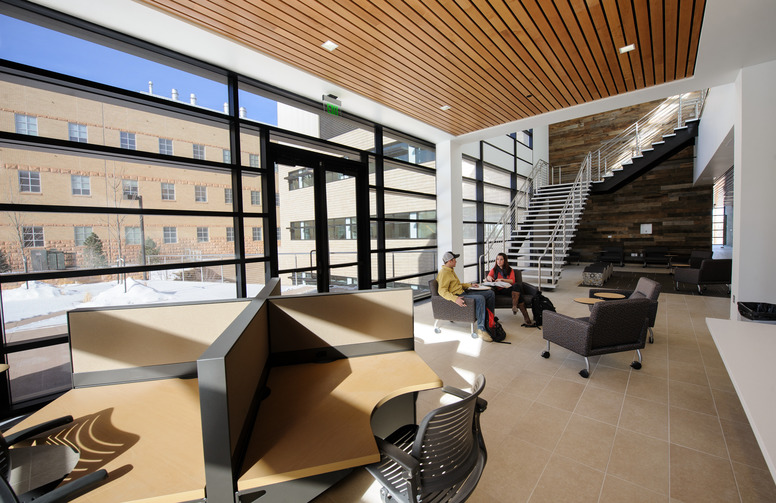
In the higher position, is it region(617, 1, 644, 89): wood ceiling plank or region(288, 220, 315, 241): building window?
region(617, 1, 644, 89): wood ceiling plank

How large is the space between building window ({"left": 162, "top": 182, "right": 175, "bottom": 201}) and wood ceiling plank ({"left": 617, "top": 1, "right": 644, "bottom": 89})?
484 centimetres

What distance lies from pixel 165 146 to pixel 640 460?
5.06m

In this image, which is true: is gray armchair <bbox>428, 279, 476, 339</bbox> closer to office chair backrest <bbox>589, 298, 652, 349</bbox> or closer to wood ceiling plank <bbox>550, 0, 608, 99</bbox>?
office chair backrest <bbox>589, 298, 652, 349</bbox>

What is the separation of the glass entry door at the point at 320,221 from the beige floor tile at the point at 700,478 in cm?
420

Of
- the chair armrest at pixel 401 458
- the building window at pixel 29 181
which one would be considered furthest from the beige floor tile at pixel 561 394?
the building window at pixel 29 181

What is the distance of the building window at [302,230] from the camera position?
480 cm

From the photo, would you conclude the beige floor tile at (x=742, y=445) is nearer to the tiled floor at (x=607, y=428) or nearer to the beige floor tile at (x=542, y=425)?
the tiled floor at (x=607, y=428)

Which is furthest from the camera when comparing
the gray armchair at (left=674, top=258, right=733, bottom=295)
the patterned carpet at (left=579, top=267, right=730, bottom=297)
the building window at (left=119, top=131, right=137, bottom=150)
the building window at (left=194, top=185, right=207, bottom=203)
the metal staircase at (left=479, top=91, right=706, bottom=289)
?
the metal staircase at (left=479, top=91, right=706, bottom=289)

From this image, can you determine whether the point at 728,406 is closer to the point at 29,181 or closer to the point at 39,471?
the point at 39,471

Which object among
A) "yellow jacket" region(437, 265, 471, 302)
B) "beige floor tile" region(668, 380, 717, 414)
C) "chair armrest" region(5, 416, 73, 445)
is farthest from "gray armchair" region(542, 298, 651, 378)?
"chair armrest" region(5, 416, 73, 445)

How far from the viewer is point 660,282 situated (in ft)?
29.6

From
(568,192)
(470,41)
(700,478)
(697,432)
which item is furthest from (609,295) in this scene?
(568,192)

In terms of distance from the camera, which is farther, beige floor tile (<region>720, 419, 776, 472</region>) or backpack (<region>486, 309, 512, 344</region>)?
backpack (<region>486, 309, 512, 344</region>)

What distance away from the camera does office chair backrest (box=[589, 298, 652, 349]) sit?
3369mm
